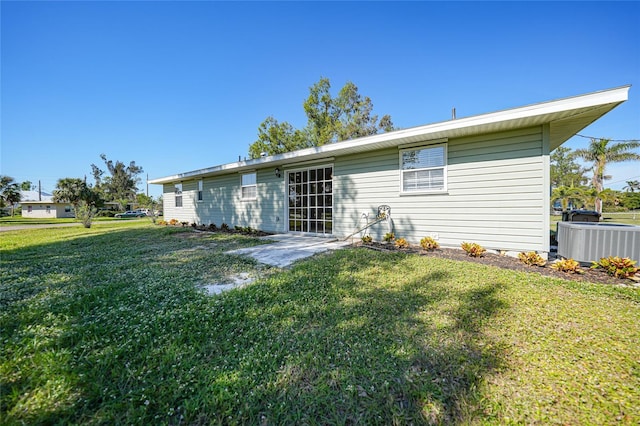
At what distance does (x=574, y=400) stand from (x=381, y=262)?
2.89 meters

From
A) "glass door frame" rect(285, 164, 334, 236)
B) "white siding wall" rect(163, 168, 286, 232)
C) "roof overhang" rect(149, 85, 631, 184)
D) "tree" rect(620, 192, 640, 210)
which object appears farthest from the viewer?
"tree" rect(620, 192, 640, 210)

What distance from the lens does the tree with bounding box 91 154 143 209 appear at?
4256 centimetres

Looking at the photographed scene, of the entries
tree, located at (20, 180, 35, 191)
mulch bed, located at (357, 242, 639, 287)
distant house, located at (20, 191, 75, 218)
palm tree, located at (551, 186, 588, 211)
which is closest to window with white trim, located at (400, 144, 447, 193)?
mulch bed, located at (357, 242, 639, 287)

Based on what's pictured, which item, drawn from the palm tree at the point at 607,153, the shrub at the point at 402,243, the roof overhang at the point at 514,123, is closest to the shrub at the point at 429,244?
the shrub at the point at 402,243

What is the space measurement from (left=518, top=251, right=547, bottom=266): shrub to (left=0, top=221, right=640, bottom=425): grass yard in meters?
0.89

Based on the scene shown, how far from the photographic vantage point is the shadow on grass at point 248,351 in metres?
1.40

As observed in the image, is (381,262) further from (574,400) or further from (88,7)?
(88,7)

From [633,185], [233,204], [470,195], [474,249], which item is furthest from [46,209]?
[633,185]

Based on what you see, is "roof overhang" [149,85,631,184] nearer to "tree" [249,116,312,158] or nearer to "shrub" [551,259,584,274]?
"shrub" [551,259,584,274]

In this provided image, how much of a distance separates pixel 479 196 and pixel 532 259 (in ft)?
4.84

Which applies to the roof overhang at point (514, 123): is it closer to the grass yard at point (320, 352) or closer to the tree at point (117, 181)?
the grass yard at point (320, 352)

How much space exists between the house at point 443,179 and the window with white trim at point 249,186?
0.48 meters

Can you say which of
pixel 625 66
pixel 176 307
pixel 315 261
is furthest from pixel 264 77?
pixel 625 66

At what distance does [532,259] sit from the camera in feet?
13.7
